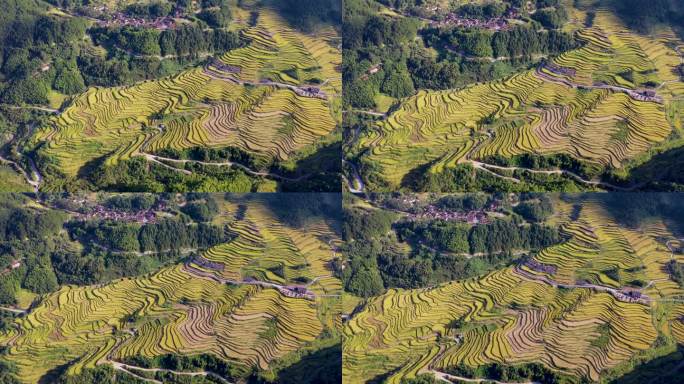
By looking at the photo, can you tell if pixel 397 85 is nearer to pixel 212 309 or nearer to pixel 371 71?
pixel 371 71

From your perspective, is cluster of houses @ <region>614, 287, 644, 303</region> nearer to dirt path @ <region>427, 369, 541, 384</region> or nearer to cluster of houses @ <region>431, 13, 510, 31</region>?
dirt path @ <region>427, 369, 541, 384</region>

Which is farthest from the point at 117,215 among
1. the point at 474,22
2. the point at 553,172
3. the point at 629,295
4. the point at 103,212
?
the point at 629,295

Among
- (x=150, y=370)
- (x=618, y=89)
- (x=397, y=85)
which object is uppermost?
(x=618, y=89)

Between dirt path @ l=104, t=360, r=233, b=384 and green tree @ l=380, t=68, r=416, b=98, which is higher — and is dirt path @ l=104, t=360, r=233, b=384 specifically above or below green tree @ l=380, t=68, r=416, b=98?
below

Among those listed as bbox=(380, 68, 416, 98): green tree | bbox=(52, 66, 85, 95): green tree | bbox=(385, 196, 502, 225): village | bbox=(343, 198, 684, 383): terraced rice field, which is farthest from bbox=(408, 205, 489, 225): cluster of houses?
bbox=(52, 66, 85, 95): green tree

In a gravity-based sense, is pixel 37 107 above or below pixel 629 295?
above

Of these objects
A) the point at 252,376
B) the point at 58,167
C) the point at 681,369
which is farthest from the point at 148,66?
the point at 681,369

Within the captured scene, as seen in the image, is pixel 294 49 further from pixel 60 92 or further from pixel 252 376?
pixel 252 376
